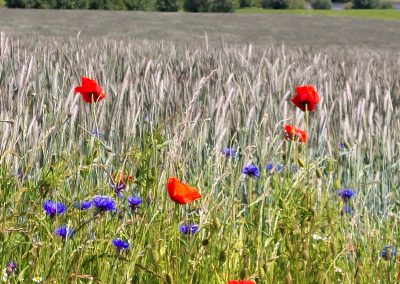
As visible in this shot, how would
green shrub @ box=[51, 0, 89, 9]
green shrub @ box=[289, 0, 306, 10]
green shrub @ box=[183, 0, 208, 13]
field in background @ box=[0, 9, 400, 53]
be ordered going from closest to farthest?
field in background @ box=[0, 9, 400, 53], green shrub @ box=[51, 0, 89, 9], green shrub @ box=[183, 0, 208, 13], green shrub @ box=[289, 0, 306, 10]

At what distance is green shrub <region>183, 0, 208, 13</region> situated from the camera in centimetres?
3825

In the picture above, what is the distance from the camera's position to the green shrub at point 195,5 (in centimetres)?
3825

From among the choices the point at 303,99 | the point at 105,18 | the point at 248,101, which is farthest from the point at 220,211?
the point at 105,18

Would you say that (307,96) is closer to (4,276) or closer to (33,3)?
(4,276)

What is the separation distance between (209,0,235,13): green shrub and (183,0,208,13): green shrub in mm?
381

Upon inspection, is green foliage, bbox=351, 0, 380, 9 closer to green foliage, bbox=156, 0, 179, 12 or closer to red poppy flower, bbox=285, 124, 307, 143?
green foliage, bbox=156, 0, 179, 12

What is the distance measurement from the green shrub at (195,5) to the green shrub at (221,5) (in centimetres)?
38

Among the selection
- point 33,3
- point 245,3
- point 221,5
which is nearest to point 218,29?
→ point 33,3

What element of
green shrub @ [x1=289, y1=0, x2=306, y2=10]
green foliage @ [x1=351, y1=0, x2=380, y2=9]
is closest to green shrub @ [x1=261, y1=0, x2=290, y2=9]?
green shrub @ [x1=289, y1=0, x2=306, y2=10]

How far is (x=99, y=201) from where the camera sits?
64.8 inches

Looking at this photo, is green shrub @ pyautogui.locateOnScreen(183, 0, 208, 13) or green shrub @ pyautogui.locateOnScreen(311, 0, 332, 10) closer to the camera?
green shrub @ pyautogui.locateOnScreen(183, 0, 208, 13)

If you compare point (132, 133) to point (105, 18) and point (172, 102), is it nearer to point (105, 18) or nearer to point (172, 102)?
point (172, 102)

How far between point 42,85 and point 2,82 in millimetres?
202

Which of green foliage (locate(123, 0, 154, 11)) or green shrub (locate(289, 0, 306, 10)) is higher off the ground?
green foliage (locate(123, 0, 154, 11))
